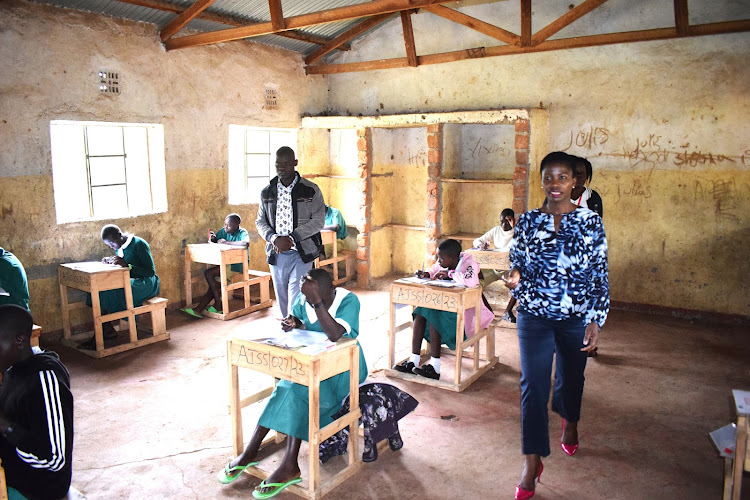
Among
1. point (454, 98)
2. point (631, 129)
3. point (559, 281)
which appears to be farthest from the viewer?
point (454, 98)

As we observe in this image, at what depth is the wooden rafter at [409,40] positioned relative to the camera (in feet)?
23.5

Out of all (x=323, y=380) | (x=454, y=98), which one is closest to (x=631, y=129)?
(x=454, y=98)

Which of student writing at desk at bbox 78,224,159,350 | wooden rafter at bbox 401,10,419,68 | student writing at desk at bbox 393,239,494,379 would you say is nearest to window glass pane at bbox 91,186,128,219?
student writing at desk at bbox 78,224,159,350

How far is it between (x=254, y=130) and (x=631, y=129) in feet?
16.1

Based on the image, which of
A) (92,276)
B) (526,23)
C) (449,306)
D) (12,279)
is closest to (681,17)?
(526,23)

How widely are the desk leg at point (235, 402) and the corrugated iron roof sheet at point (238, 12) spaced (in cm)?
430

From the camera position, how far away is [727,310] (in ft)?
21.0

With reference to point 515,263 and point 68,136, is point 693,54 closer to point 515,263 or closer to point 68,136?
point 515,263

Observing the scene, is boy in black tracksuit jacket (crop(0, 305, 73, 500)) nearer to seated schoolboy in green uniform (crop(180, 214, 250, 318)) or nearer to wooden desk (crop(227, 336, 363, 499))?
wooden desk (crop(227, 336, 363, 499))

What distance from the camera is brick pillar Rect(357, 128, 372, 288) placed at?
7.81 m

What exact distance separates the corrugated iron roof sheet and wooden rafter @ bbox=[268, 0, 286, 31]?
1.12 m

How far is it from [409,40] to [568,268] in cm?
532

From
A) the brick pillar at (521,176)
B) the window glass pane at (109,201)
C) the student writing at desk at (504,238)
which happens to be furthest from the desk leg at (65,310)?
the brick pillar at (521,176)

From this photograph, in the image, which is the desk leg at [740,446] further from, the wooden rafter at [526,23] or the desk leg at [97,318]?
the wooden rafter at [526,23]
